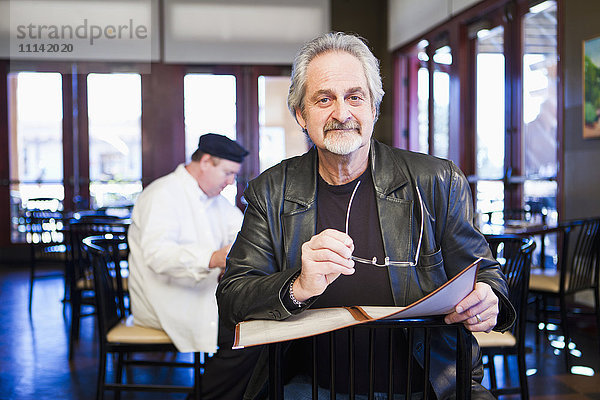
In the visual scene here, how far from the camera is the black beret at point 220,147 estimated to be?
291 centimetres

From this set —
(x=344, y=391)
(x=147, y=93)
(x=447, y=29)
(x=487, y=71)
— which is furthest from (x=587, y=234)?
(x=147, y=93)

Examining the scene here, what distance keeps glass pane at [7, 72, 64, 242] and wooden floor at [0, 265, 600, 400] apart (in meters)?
3.09

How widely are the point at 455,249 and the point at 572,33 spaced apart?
375 cm

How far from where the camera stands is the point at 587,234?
3.82 m

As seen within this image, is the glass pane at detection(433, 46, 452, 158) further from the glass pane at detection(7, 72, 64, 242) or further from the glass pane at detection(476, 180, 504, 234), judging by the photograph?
the glass pane at detection(7, 72, 64, 242)

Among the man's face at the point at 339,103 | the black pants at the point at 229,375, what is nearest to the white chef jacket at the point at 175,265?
the black pants at the point at 229,375

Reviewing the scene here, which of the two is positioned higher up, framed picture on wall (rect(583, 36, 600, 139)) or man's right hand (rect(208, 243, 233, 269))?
framed picture on wall (rect(583, 36, 600, 139))

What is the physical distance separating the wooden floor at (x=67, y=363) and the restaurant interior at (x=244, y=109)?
29 mm

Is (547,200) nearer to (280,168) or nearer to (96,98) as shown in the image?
(280,168)

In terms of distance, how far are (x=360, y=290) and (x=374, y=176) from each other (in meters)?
0.29

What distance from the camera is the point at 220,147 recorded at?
2.91 meters

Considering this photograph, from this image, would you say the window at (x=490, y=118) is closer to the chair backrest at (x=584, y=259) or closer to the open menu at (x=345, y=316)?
the chair backrest at (x=584, y=259)

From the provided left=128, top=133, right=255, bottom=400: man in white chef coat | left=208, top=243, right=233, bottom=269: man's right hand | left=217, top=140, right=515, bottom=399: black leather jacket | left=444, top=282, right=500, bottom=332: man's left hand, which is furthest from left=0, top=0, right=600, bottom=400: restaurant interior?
left=444, top=282, right=500, bottom=332: man's left hand

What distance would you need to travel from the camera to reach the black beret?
2.91 metres
